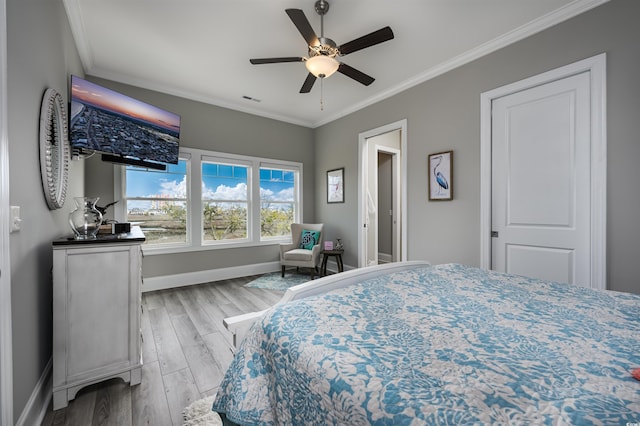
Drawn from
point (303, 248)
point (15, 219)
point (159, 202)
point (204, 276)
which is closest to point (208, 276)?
point (204, 276)

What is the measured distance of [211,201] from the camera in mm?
4199

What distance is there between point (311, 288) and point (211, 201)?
3407 mm

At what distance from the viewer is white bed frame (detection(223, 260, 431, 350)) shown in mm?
1188

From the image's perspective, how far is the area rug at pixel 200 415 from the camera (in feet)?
4.65

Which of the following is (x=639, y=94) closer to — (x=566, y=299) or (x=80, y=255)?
(x=566, y=299)

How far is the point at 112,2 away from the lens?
221cm

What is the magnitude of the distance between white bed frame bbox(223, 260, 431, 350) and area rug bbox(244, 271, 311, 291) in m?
2.32

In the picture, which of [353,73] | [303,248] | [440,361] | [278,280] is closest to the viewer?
[440,361]

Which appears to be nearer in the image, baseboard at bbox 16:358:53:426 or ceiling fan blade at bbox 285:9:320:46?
baseboard at bbox 16:358:53:426

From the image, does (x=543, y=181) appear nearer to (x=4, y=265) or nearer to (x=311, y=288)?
(x=311, y=288)

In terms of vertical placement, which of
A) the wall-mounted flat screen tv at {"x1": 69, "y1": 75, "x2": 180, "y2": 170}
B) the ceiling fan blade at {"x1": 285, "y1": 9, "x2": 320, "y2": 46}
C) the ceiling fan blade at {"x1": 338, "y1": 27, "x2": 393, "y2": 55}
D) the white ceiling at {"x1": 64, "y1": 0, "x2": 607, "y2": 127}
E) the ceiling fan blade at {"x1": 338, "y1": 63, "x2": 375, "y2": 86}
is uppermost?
the white ceiling at {"x1": 64, "y1": 0, "x2": 607, "y2": 127}

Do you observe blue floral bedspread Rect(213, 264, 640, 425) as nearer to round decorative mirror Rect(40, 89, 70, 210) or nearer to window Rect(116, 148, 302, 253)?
round decorative mirror Rect(40, 89, 70, 210)

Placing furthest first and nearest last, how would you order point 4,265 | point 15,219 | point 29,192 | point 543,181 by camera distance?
point 543,181
point 29,192
point 15,219
point 4,265

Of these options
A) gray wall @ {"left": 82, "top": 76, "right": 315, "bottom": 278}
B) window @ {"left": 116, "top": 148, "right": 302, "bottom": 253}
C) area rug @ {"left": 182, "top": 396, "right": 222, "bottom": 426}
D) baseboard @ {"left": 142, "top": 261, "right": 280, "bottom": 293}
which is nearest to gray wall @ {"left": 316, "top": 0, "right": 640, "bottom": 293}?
gray wall @ {"left": 82, "top": 76, "right": 315, "bottom": 278}
